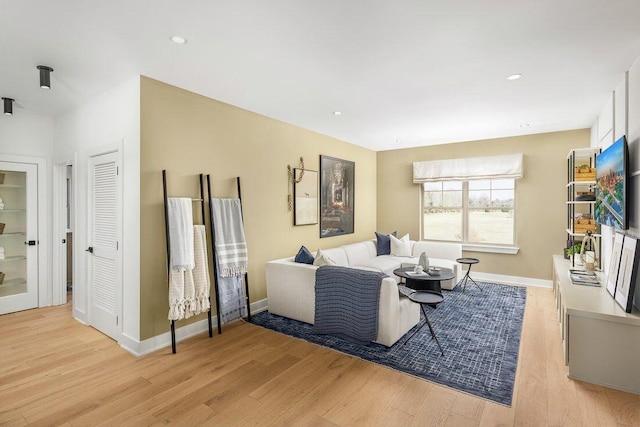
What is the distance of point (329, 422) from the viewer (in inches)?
83.1

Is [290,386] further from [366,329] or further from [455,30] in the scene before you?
[455,30]

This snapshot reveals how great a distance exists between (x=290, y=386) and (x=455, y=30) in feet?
9.46

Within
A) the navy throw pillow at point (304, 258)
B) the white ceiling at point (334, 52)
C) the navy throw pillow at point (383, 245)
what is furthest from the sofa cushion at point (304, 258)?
the navy throw pillow at point (383, 245)

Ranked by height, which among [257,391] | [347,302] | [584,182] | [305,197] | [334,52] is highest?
[334,52]

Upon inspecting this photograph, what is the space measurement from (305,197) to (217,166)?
1711mm

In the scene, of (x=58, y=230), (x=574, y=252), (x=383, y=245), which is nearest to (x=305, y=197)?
(x=383, y=245)

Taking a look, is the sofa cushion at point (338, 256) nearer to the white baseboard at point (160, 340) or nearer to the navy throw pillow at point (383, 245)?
the navy throw pillow at point (383, 245)

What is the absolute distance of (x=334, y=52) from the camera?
8.58ft

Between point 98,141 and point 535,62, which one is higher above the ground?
point 535,62

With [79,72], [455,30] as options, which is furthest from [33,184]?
[455,30]

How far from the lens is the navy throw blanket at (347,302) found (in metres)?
3.13

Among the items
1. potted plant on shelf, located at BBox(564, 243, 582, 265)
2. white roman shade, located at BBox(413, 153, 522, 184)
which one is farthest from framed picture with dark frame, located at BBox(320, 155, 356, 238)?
potted plant on shelf, located at BBox(564, 243, 582, 265)

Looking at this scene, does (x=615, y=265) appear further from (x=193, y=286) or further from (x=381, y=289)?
(x=193, y=286)

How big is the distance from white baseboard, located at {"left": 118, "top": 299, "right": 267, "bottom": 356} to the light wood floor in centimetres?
8
